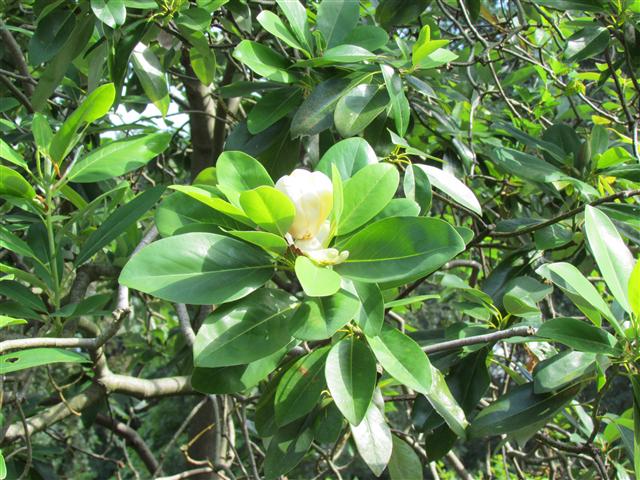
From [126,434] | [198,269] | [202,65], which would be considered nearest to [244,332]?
[198,269]

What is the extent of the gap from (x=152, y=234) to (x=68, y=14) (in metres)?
0.47

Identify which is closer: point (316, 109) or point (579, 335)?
point (579, 335)

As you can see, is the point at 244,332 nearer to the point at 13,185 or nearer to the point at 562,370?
the point at 13,185

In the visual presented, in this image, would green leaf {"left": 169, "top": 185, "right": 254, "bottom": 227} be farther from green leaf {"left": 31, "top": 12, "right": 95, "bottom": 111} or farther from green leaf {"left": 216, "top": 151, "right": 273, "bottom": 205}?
green leaf {"left": 31, "top": 12, "right": 95, "bottom": 111}

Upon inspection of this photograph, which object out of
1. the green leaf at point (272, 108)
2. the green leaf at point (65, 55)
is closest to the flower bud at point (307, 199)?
the green leaf at point (272, 108)

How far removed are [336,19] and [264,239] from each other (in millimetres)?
643

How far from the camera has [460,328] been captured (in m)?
1.15

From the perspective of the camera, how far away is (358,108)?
1.11 meters

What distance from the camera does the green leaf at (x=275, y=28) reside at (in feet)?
3.47

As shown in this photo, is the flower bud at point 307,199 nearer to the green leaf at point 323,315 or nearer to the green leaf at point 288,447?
the green leaf at point 323,315

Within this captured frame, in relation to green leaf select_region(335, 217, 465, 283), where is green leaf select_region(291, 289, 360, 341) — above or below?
below

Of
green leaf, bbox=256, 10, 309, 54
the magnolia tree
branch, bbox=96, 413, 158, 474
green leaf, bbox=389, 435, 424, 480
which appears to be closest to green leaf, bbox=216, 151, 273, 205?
the magnolia tree

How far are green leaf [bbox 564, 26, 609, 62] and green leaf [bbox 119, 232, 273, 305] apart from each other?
3.07ft

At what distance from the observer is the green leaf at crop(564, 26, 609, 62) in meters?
1.37
